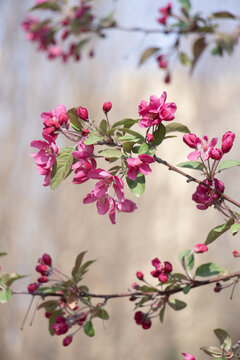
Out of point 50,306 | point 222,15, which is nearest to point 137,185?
point 50,306

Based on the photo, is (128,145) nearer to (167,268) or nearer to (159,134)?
(159,134)

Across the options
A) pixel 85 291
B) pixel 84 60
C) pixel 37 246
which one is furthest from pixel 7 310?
pixel 85 291

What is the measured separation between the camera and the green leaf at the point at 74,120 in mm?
669

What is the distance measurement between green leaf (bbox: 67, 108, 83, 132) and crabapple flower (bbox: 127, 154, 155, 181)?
0.36ft

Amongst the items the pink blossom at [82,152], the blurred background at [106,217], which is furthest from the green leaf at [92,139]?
the blurred background at [106,217]

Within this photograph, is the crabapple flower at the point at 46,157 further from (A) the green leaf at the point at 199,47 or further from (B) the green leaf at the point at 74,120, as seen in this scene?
(A) the green leaf at the point at 199,47

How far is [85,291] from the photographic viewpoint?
894 millimetres

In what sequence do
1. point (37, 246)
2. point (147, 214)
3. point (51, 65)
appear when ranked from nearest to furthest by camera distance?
point (147, 214) < point (37, 246) < point (51, 65)

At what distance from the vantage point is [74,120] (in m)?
0.68

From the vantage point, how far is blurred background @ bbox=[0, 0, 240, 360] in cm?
283

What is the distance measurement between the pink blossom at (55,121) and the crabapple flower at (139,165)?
12 centimetres

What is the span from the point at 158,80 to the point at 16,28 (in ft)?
4.68

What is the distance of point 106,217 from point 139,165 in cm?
256

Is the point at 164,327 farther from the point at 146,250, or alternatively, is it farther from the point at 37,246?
the point at 37,246
